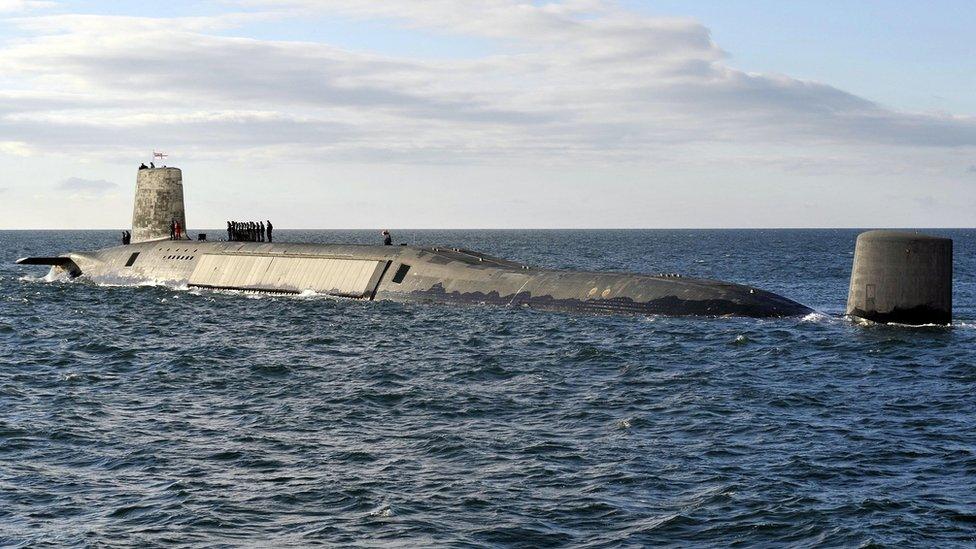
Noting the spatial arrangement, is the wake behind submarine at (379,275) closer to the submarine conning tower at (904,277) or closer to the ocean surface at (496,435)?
the ocean surface at (496,435)

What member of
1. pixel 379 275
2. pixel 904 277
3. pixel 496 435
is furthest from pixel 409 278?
pixel 496 435

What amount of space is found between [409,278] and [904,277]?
69.7 ft

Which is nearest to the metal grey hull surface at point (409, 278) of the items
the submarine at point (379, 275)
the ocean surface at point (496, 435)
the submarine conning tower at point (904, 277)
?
the submarine at point (379, 275)

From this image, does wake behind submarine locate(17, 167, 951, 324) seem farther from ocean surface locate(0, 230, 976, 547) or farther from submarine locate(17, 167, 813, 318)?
ocean surface locate(0, 230, 976, 547)

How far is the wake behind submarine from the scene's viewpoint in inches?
1551

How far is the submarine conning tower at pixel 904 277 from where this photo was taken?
32500mm

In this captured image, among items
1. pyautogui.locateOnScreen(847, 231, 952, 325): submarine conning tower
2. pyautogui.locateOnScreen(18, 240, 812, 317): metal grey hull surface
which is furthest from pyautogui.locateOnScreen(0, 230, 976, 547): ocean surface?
pyautogui.locateOnScreen(18, 240, 812, 317): metal grey hull surface

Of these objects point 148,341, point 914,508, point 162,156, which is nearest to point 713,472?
point 914,508

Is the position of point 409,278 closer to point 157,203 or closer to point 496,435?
point 157,203

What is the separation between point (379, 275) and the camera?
47750 millimetres

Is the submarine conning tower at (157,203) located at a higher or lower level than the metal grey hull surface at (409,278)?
higher

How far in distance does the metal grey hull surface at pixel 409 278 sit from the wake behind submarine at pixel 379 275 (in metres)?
0.05

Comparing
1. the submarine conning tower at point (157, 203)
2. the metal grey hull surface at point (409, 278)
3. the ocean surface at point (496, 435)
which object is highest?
the submarine conning tower at point (157, 203)

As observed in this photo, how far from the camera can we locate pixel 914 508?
53.1 ft
